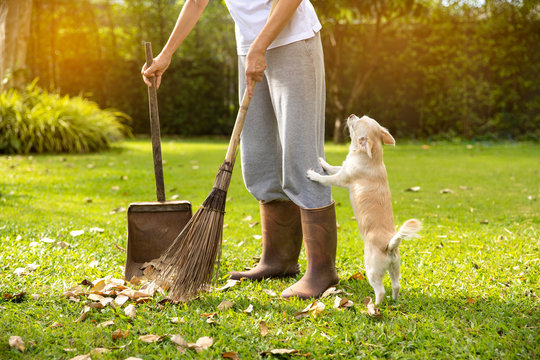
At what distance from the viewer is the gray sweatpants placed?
2.52 m

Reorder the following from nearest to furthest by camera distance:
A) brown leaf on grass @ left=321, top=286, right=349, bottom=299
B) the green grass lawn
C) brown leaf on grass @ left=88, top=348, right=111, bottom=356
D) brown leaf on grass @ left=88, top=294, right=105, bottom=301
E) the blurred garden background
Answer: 1. brown leaf on grass @ left=88, top=348, right=111, bottom=356
2. the green grass lawn
3. brown leaf on grass @ left=88, top=294, right=105, bottom=301
4. brown leaf on grass @ left=321, top=286, right=349, bottom=299
5. the blurred garden background

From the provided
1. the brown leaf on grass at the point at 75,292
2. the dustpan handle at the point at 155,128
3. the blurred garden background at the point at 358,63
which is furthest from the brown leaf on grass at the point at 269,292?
the blurred garden background at the point at 358,63

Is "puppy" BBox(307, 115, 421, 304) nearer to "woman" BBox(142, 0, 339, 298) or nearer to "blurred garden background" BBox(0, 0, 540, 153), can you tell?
"woman" BBox(142, 0, 339, 298)

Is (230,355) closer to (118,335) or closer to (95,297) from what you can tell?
(118,335)

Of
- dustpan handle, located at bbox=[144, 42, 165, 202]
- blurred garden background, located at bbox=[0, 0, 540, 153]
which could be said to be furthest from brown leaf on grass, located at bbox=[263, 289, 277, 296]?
blurred garden background, located at bbox=[0, 0, 540, 153]

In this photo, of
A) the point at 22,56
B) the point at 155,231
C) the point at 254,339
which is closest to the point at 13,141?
the point at 22,56

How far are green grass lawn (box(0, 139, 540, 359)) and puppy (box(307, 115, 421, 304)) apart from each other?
19 centimetres

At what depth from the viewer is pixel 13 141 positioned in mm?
8969

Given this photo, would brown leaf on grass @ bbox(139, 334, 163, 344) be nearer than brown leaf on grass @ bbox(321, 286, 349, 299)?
Yes

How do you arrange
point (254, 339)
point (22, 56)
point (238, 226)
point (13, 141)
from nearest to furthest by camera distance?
point (254, 339)
point (238, 226)
point (13, 141)
point (22, 56)

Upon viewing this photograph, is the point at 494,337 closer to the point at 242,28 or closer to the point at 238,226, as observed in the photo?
the point at 242,28

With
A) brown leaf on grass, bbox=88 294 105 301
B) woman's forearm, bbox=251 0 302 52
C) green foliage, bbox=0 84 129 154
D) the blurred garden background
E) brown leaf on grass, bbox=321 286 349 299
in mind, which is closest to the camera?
woman's forearm, bbox=251 0 302 52

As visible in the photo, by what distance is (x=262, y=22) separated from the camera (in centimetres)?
260

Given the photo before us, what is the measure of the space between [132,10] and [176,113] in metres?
3.09
